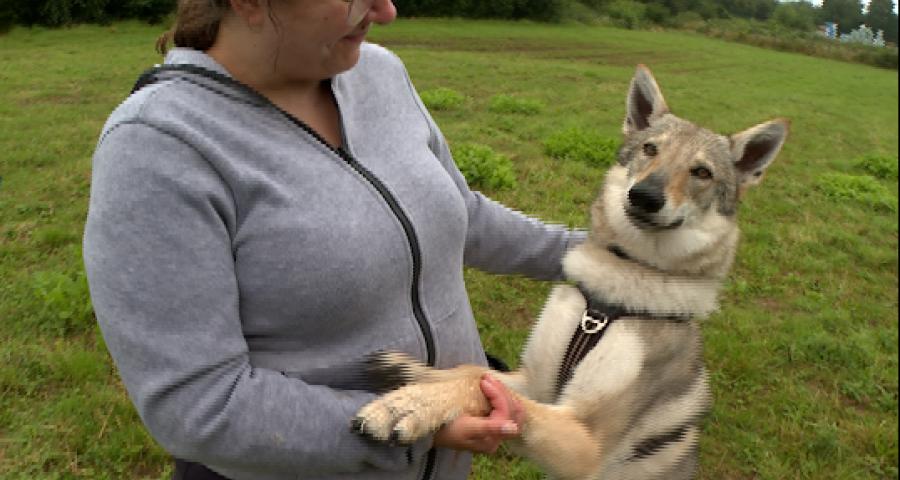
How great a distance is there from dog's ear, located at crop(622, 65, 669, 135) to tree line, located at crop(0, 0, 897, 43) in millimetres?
313

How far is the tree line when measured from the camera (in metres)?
0.70

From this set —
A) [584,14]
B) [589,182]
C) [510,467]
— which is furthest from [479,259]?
[584,14]

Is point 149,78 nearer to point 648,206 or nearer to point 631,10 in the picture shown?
point 648,206

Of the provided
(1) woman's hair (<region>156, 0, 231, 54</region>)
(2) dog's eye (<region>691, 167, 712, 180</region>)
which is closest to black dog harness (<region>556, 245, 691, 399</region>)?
(2) dog's eye (<region>691, 167, 712, 180</region>)

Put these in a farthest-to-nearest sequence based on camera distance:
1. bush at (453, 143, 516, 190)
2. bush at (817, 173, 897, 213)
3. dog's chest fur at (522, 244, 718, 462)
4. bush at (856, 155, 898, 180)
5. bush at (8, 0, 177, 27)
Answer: bush at (8, 0, 177, 27), bush at (856, 155, 898, 180), bush at (817, 173, 897, 213), bush at (453, 143, 516, 190), dog's chest fur at (522, 244, 718, 462)

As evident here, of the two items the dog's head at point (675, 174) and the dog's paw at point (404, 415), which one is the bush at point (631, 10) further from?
the dog's paw at point (404, 415)

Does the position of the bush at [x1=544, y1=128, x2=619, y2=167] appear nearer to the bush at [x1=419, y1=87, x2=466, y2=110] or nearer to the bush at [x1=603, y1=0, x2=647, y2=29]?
the bush at [x1=603, y1=0, x2=647, y2=29]

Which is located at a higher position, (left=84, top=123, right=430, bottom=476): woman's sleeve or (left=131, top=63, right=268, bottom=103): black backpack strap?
(left=131, top=63, right=268, bottom=103): black backpack strap

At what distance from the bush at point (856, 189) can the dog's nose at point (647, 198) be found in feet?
18.7

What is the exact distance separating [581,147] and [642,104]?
473 cm

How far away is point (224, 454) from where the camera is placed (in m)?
1.38

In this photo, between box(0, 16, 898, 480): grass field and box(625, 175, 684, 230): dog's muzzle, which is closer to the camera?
box(625, 175, 684, 230): dog's muzzle

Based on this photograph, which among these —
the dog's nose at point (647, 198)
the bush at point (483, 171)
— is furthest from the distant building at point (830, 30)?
the bush at point (483, 171)

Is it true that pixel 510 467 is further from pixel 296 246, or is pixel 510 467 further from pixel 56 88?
pixel 56 88
